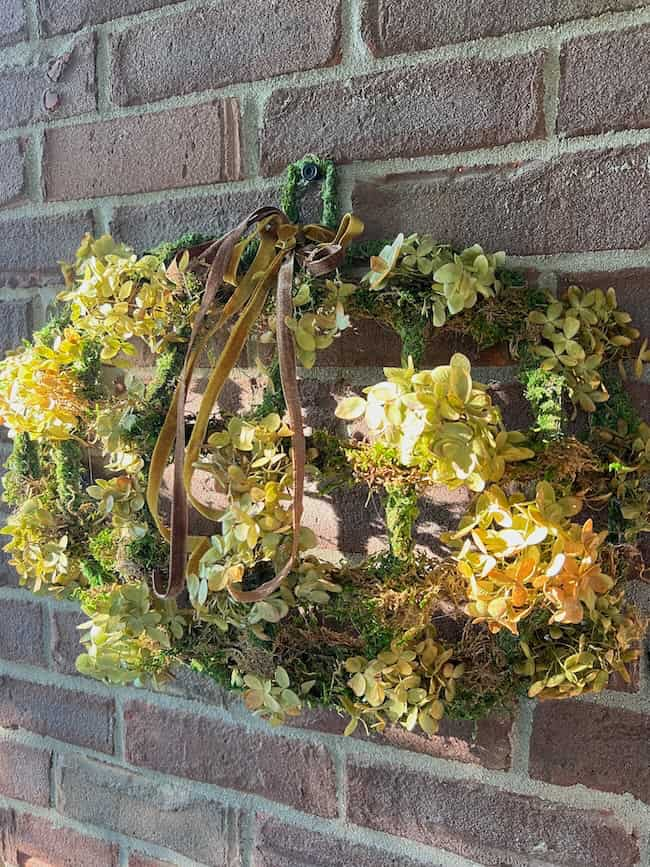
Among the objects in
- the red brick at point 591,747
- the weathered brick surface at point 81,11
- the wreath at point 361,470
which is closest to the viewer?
the wreath at point 361,470

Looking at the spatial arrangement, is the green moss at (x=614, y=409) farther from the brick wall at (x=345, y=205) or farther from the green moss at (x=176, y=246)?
the green moss at (x=176, y=246)

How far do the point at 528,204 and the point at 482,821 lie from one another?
1.81ft

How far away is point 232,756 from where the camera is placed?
2.86 ft

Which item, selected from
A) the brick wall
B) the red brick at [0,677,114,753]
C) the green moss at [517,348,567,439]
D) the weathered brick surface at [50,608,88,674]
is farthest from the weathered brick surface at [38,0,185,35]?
the red brick at [0,677,114,753]

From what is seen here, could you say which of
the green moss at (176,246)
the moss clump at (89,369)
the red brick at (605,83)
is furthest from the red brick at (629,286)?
the moss clump at (89,369)

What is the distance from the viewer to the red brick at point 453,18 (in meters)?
0.63

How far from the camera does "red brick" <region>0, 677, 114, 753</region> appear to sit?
944mm

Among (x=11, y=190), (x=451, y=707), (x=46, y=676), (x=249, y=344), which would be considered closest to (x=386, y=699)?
(x=451, y=707)

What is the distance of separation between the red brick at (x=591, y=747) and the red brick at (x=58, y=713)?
0.49 meters

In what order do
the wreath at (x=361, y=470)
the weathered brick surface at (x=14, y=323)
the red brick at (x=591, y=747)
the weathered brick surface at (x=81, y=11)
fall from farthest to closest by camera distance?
the weathered brick surface at (x=14, y=323)
the weathered brick surface at (x=81, y=11)
the red brick at (x=591, y=747)
the wreath at (x=361, y=470)

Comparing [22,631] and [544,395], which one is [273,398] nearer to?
[544,395]

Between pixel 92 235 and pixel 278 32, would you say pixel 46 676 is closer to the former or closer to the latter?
pixel 92 235

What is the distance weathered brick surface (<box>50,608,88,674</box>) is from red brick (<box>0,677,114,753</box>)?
0.03m

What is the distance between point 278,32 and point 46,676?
0.75m
